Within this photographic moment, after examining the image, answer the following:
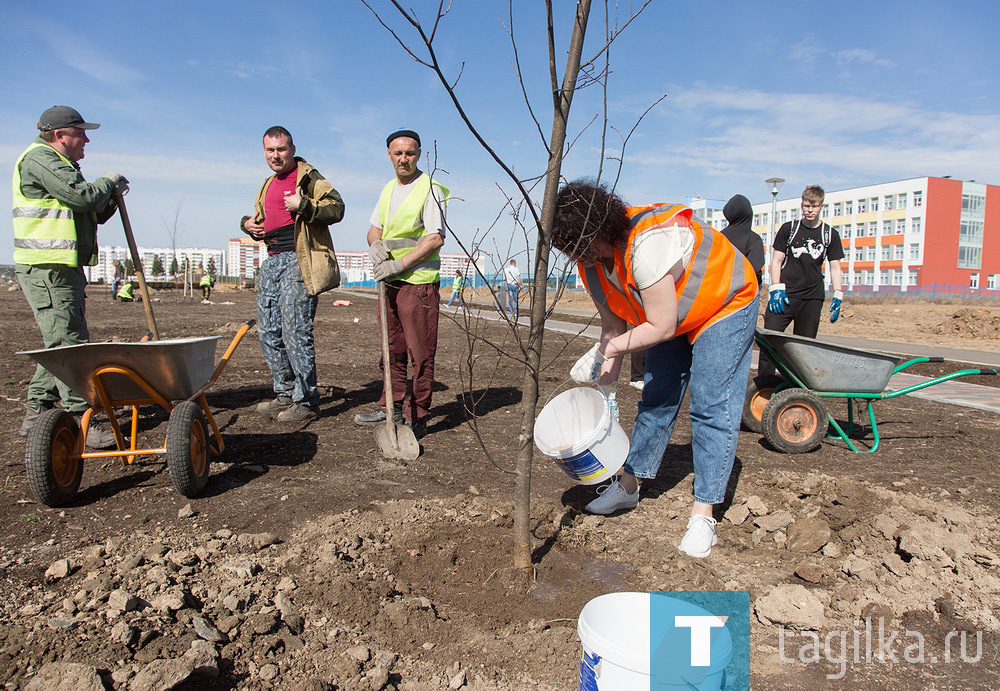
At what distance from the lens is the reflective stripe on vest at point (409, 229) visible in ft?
13.9

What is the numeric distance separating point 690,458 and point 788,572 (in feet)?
4.78

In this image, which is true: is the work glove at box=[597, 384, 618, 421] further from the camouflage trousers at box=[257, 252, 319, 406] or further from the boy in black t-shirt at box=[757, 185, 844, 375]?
the boy in black t-shirt at box=[757, 185, 844, 375]

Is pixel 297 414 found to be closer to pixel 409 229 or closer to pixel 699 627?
pixel 409 229

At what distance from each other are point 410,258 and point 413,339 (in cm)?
53

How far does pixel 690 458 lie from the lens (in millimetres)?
4113

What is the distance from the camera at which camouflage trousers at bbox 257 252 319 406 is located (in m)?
4.54

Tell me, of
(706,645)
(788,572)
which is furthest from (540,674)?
(788,572)

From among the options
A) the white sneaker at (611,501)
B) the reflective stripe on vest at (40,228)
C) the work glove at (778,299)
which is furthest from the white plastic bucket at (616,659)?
the work glove at (778,299)

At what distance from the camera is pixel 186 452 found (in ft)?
9.52

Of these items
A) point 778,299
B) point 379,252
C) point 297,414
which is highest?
point 379,252

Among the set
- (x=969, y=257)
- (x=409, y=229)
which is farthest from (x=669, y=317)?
(x=969, y=257)

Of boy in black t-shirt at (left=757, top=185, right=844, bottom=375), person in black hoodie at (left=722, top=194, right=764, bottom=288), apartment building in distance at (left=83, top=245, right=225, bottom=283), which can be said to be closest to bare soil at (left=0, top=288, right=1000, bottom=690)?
boy in black t-shirt at (left=757, top=185, right=844, bottom=375)

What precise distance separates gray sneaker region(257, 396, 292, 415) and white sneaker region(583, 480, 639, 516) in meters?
2.54
